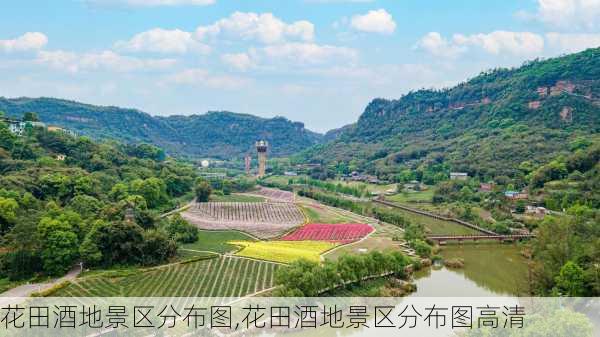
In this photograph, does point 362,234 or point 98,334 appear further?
point 362,234

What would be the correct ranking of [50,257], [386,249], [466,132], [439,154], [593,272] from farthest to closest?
[466,132], [439,154], [386,249], [50,257], [593,272]

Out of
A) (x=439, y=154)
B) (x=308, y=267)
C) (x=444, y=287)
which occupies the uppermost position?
(x=439, y=154)

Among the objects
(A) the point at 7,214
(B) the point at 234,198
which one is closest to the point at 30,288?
(A) the point at 7,214

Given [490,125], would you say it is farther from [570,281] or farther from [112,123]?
[112,123]

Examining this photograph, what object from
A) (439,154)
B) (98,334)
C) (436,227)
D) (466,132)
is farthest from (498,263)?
(466,132)

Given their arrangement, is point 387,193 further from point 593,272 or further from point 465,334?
point 465,334

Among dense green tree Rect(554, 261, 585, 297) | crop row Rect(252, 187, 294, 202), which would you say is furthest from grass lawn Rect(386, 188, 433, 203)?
dense green tree Rect(554, 261, 585, 297)
